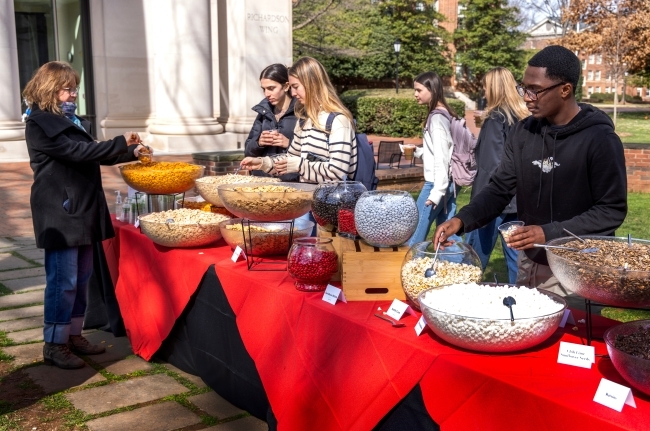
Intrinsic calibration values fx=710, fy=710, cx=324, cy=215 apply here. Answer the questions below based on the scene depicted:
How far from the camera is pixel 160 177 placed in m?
4.32

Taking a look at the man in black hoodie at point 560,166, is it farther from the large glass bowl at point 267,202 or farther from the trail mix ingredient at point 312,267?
the large glass bowl at point 267,202

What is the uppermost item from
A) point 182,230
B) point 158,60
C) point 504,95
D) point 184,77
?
point 158,60

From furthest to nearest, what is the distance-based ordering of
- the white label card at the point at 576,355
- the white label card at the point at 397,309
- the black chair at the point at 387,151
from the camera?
the black chair at the point at 387,151, the white label card at the point at 397,309, the white label card at the point at 576,355

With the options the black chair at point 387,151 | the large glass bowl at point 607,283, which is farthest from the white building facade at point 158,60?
the large glass bowl at point 607,283

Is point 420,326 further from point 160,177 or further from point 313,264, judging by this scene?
point 160,177

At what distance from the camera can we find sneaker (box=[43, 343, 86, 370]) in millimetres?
4230

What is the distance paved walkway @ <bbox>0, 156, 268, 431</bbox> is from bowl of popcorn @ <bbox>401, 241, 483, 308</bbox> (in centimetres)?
133

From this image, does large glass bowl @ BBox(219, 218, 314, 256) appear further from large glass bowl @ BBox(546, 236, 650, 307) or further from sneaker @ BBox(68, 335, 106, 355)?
large glass bowl @ BBox(546, 236, 650, 307)

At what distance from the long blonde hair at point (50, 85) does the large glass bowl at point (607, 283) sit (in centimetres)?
294

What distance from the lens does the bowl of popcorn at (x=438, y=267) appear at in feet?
8.30

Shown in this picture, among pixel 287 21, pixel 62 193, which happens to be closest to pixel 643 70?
pixel 287 21

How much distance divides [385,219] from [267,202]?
858mm

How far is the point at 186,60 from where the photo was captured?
12125 mm

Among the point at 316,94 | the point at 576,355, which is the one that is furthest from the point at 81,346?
the point at 576,355
